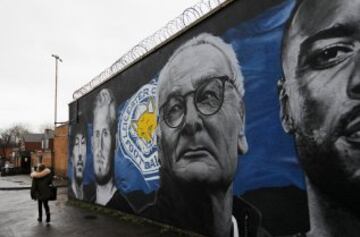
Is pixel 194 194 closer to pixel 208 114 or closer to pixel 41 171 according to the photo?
pixel 208 114

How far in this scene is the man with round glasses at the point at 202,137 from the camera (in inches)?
274

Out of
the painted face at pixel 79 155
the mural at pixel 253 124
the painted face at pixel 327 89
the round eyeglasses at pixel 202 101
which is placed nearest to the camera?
the painted face at pixel 327 89

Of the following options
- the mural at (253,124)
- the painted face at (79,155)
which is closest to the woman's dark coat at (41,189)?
the mural at (253,124)

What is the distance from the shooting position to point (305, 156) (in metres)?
5.41

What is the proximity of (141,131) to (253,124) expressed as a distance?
4618 millimetres

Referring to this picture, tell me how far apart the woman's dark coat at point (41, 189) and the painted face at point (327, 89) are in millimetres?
7985

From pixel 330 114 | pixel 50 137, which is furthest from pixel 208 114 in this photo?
pixel 50 137

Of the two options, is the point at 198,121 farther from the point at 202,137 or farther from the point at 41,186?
the point at 41,186

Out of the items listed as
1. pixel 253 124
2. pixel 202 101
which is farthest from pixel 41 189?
pixel 253 124

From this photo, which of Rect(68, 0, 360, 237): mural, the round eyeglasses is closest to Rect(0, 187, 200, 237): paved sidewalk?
Rect(68, 0, 360, 237): mural

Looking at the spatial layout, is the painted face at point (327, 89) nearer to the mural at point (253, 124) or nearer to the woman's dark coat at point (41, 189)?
the mural at point (253, 124)

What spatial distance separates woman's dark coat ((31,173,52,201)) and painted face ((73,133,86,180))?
13.1ft

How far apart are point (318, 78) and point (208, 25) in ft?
10.6

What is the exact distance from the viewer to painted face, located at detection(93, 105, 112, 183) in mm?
12741
